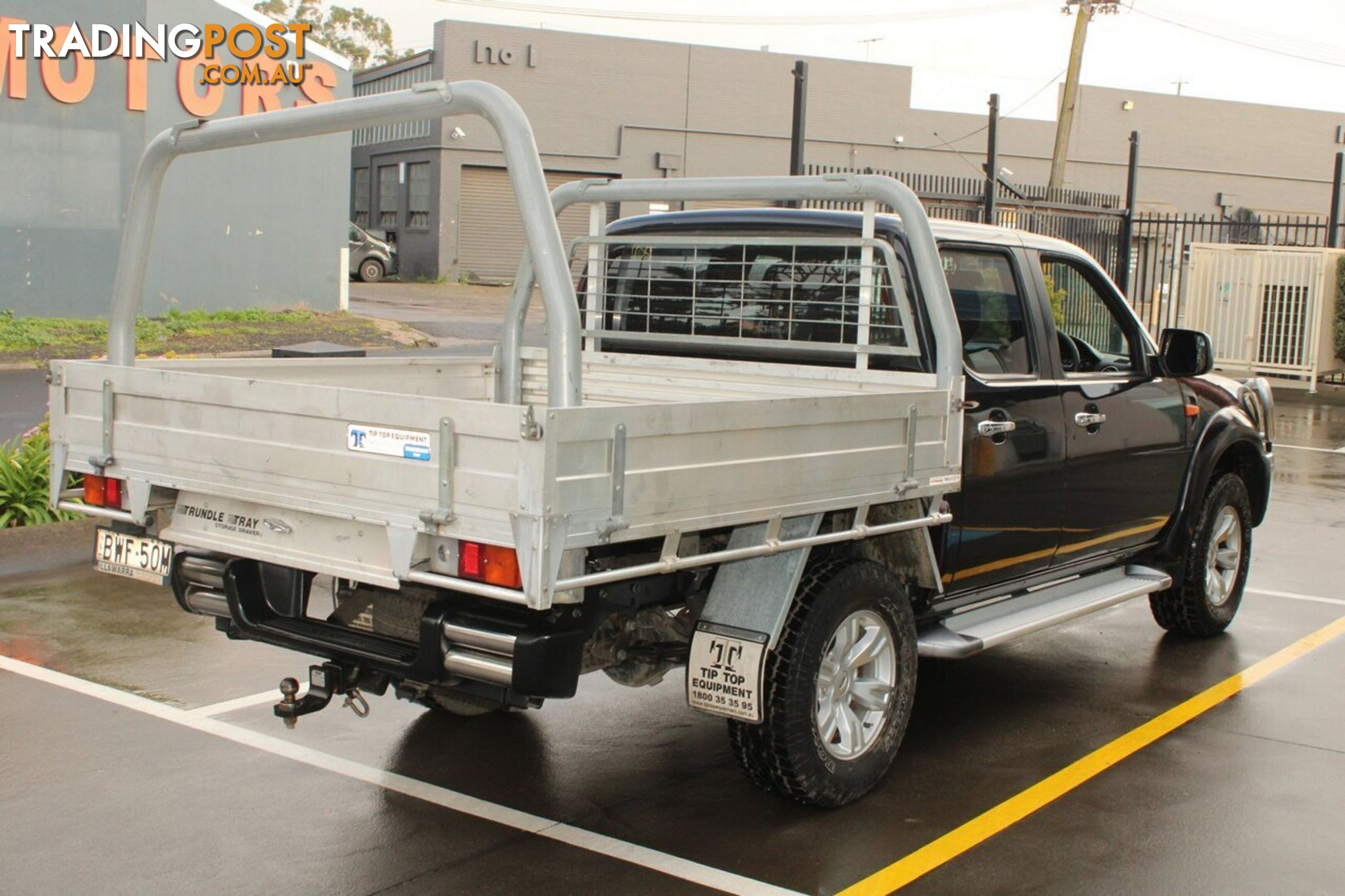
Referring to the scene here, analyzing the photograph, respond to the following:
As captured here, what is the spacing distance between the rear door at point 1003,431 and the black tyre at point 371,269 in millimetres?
33538

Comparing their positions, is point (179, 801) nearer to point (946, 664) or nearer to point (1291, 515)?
point (946, 664)

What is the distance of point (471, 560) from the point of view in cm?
399

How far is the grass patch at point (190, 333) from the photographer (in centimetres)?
→ 1848

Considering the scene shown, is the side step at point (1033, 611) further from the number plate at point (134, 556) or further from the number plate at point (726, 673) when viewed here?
the number plate at point (134, 556)

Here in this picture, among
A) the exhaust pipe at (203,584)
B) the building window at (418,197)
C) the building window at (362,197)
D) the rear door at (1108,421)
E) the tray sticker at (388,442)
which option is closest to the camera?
the tray sticker at (388,442)

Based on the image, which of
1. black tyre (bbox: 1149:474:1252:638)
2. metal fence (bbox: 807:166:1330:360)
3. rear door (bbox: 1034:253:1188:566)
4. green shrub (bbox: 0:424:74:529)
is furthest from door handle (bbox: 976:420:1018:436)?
metal fence (bbox: 807:166:1330:360)

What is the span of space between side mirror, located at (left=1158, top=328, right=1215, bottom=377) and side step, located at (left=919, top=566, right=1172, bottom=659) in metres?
0.95

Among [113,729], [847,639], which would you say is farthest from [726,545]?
[113,729]

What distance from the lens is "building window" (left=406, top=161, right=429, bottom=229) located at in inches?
1596

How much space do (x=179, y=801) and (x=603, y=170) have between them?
3707 centimetres

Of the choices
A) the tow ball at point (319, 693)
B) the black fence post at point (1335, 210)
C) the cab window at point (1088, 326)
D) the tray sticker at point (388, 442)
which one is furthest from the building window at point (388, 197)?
the tray sticker at point (388, 442)

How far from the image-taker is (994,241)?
605 cm

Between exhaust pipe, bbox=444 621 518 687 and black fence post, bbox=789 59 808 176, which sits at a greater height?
black fence post, bbox=789 59 808 176

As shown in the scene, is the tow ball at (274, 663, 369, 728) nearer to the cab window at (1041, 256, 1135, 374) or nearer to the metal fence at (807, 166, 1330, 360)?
the cab window at (1041, 256, 1135, 374)
